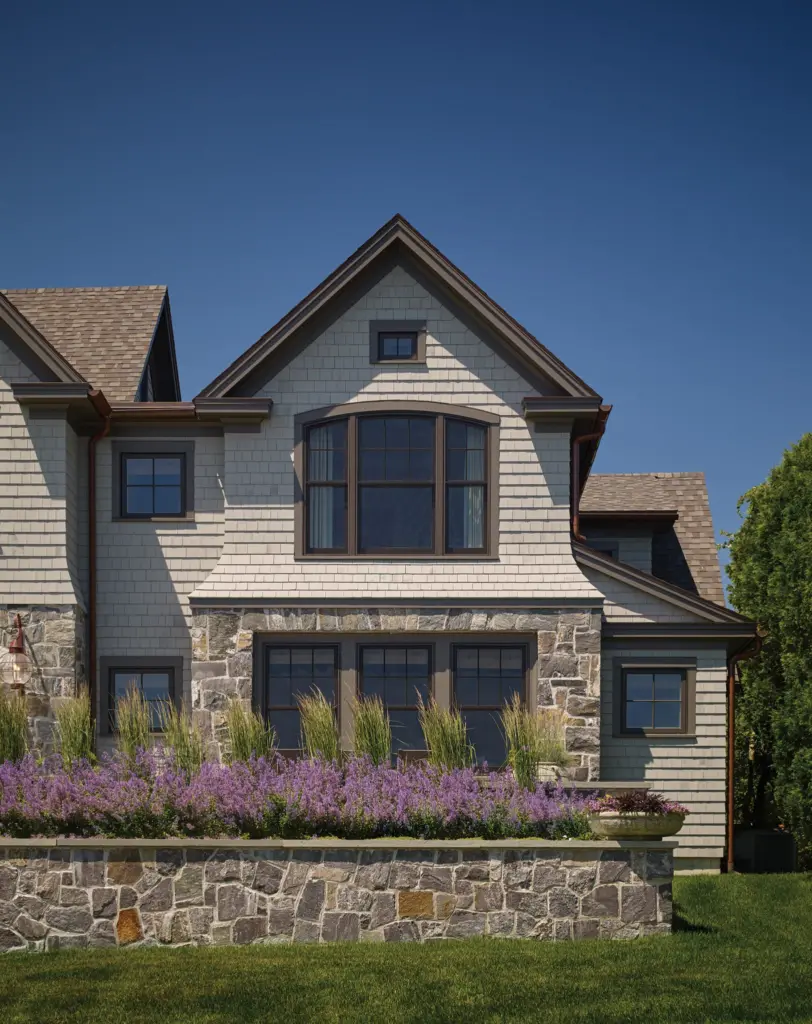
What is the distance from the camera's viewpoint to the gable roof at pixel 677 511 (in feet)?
76.2

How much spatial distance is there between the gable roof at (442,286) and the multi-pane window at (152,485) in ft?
4.24

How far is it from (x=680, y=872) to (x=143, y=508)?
8.81 m

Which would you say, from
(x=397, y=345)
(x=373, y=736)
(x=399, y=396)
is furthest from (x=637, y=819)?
(x=397, y=345)

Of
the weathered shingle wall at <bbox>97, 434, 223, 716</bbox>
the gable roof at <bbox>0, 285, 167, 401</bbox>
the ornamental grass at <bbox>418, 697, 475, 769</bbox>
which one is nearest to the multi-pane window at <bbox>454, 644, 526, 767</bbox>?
the ornamental grass at <bbox>418, 697, 475, 769</bbox>

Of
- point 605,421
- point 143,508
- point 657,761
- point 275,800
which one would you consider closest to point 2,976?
point 275,800

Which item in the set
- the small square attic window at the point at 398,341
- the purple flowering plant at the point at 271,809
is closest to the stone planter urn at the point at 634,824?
the purple flowering plant at the point at 271,809

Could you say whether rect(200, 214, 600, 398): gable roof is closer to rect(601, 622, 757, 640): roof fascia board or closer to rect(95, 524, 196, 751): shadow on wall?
rect(95, 524, 196, 751): shadow on wall

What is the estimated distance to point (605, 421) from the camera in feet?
61.9

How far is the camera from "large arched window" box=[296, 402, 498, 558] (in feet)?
59.4

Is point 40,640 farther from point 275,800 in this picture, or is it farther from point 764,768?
point 764,768

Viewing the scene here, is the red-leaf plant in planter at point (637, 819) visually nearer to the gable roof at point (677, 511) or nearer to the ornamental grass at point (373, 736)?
the ornamental grass at point (373, 736)

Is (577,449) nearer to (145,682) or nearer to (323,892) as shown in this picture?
(145,682)

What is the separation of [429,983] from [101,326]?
13678mm

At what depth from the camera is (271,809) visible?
42.9 ft
